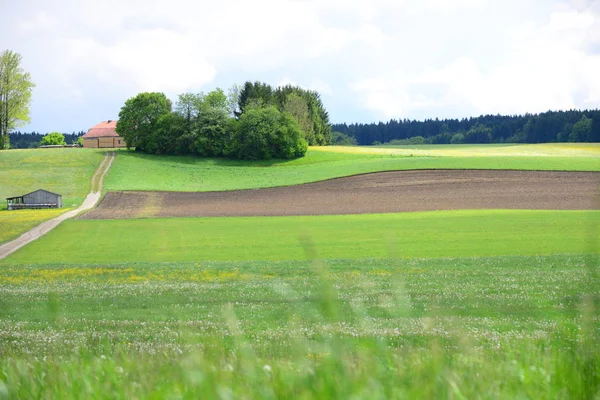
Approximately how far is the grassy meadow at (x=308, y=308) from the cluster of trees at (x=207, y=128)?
156 feet

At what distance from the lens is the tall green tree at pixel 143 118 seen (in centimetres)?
10544

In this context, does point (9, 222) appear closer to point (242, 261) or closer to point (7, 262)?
point (7, 262)

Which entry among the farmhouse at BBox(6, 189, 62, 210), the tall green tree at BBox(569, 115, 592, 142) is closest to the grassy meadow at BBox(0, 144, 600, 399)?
the farmhouse at BBox(6, 189, 62, 210)

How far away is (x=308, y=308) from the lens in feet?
37.9

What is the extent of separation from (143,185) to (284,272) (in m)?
58.7

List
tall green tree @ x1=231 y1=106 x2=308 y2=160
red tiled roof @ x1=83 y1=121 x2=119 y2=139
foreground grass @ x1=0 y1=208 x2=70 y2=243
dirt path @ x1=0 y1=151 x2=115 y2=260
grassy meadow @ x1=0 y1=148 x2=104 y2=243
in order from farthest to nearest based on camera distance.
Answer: red tiled roof @ x1=83 y1=121 x2=119 y2=139 → tall green tree @ x1=231 y1=106 x2=308 y2=160 → grassy meadow @ x1=0 y1=148 x2=104 y2=243 → foreground grass @ x1=0 y1=208 x2=70 y2=243 → dirt path @ x1=0 y1=151 x2=115 y2=260

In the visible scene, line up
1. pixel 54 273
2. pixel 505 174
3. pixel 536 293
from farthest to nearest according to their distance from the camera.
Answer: pixel 505 174, pixel 54 273, pixel 536 293

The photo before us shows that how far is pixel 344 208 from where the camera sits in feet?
200

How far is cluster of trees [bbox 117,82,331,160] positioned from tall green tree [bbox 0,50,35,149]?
55.2ft

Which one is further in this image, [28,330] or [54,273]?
[54,273]

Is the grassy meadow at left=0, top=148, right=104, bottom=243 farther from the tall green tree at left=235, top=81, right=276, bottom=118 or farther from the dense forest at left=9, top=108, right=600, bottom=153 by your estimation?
the tall green tree at left=235, top=81, right=276, bottom=118

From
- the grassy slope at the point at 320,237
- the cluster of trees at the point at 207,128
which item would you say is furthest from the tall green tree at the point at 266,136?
the grassy slope at the point at 320,237

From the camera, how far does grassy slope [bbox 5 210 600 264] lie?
32938 mm

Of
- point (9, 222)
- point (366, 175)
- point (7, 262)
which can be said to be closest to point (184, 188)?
point (366, 175)
